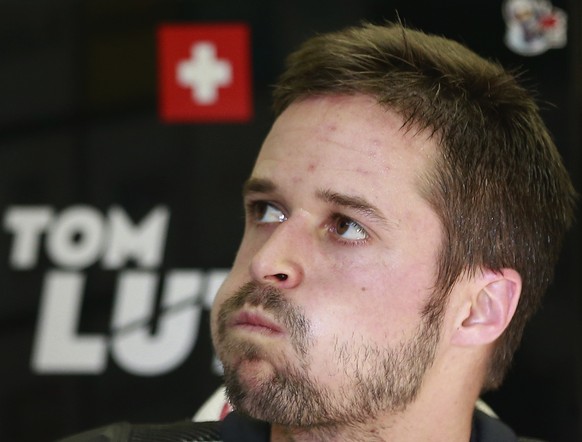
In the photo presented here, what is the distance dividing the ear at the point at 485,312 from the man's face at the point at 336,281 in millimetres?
65

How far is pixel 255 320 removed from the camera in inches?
46.7

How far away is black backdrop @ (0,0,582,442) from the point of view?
6.77 feet

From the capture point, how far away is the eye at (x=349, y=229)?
1221 mm

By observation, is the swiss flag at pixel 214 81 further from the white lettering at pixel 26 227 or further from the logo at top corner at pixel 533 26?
the logo at top corner at pixel 533 26

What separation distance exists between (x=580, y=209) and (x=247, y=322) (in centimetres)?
110

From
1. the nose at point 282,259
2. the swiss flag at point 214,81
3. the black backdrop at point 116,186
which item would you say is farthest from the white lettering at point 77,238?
the nose at point 282,259

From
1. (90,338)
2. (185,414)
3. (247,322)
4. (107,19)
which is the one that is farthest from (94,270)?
(247,322)

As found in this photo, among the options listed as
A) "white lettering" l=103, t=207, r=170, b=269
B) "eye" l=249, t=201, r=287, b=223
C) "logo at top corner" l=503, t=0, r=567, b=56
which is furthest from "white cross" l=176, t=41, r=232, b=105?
"eye" l=249, t=201, r=287, b=223

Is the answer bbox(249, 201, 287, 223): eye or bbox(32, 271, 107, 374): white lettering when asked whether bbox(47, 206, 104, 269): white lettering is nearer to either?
bbox(32, 271, 107, 374): white lettering

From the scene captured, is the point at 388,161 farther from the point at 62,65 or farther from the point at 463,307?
the point at 62,65

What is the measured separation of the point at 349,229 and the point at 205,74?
0.97m

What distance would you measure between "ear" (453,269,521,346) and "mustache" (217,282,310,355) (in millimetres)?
248

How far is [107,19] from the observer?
208cm

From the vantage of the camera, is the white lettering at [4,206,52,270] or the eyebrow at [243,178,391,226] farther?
the white lettering at [4,206,52,270]
